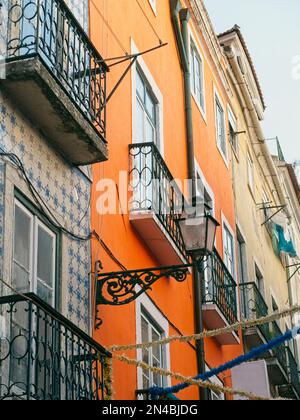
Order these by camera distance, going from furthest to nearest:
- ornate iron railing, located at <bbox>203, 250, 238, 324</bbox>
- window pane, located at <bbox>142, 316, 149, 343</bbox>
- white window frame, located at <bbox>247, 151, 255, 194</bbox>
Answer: white window frame, located at <bbox>247, 151, 255, 194</bbox>
ornate iron railing, located at <bbox>203, 250, 238, 324</bbox>
window pane, located at <bbox>142, 316, 149, 343</bbox>

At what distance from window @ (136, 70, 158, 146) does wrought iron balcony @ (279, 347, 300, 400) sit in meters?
7.73

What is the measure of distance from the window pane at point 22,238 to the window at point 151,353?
3.06 metres

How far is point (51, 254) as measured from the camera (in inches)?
356

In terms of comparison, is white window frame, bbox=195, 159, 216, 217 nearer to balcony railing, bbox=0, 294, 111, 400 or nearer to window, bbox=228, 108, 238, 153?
window, bbox=228, 108, 238, 153

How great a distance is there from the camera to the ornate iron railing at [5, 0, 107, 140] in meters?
8.66

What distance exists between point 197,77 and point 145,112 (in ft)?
13.7

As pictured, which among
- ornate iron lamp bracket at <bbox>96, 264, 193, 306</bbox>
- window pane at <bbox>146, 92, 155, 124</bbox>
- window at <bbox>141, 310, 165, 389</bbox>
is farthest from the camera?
window pane at <bbox>146, 92, 155, 124</bbox>

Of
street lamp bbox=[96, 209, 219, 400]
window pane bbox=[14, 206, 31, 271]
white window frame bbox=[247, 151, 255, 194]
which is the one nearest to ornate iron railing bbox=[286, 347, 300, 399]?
white window frame bbox=[247, 151, 255, 194]

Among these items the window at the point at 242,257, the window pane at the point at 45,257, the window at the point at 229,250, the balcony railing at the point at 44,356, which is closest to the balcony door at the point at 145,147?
the window pane at the point at 45,257

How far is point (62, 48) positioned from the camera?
30.0 ft

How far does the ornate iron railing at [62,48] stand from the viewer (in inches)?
341

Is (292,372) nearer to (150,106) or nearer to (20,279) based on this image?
(150,106)
